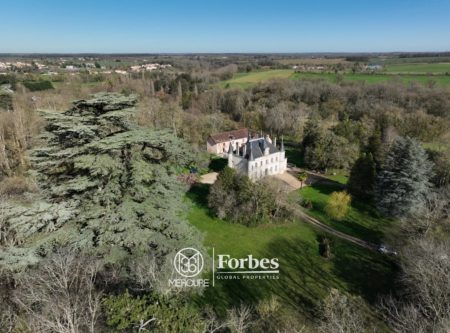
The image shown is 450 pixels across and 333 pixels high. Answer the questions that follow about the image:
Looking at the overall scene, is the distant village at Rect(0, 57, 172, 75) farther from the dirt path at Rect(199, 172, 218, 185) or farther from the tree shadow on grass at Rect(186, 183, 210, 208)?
the tree shadow on grass at Rect(186, 183, 210, 208)

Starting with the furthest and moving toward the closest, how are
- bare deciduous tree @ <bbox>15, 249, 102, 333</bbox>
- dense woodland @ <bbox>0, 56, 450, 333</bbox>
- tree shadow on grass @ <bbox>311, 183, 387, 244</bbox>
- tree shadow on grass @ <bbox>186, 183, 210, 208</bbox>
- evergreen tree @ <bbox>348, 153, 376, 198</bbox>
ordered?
evergreen tree @ <bbox>348, 153, 376, 198</bbox> < tree shadow on grass @ <bbox>186, 183, 210, 208</bbox> < tree shadow on grass @ <bbox>311, 183, 387, 244</bbox> < dense woodland @ <bbox>0, 56, 450, 333</bbox> < bare deciduous tree @ <bbox>15, 249, 102, 333</bbox>

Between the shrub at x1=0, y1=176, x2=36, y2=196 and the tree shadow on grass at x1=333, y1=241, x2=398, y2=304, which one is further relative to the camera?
the shrub at x1=0, y1=176, x2=36, y2=196

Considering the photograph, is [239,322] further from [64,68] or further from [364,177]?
[64,68]

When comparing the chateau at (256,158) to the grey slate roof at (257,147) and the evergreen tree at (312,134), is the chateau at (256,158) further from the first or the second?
the evergreen tree at (312,134)

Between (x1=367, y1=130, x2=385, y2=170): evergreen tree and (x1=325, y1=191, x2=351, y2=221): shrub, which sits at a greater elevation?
(x1=367, y1=130, x2=385, y2=170): evergreen tree

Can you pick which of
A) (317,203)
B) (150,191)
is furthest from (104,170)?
(317,203)

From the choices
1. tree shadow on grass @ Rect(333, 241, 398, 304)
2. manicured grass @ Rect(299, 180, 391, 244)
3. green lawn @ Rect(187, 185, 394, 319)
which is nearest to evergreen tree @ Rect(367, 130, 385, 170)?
manicured grass @ Rect(299, 180, 391, 244)

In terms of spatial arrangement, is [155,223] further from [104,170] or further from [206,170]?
[206,170]
